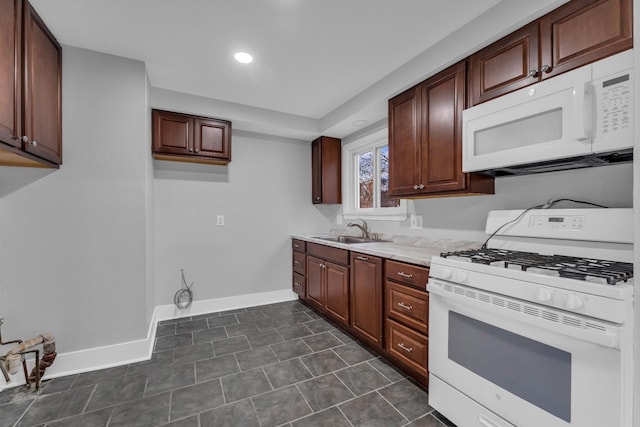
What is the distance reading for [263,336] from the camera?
8.73 feet

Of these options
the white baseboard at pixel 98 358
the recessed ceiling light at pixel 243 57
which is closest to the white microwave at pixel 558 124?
the recessed ceiling light at pixel 243 57

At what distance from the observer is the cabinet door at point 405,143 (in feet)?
7.40

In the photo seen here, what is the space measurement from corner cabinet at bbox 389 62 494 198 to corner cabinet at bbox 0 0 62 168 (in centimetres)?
253

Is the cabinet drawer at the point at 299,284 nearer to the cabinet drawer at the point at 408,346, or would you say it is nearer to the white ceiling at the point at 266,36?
the cabinet drawer at the point at 408,346

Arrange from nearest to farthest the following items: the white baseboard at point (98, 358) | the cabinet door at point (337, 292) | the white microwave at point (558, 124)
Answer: the white microwave at point (558, 124) → the white baseboard at point (98, 358) → the cabinet door at point (337, 292)

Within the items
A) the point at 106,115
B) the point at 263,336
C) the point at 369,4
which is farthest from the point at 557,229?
the point at 106,115

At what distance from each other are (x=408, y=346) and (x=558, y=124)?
61.7 inches

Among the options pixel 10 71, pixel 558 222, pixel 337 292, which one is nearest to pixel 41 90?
pixel 10 71

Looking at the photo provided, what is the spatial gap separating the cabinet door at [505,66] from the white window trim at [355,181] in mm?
1356

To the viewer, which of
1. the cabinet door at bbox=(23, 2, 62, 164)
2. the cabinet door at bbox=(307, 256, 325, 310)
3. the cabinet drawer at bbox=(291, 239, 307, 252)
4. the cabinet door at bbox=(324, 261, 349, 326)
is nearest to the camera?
the cabinet door at bbox=(23, 2, 62, 164)

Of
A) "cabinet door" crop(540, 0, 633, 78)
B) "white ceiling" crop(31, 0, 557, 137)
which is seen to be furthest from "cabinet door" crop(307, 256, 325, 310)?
"cabinet door" crop(540, 0, 633, 78)

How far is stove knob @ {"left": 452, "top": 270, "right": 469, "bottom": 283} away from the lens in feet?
4.68

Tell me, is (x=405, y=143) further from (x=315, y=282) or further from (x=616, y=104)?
(x=315, y=282)

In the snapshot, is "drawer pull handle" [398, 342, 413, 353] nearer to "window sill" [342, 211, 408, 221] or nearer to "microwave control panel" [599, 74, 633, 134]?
"window sill" [342, 211, 408, 221]
